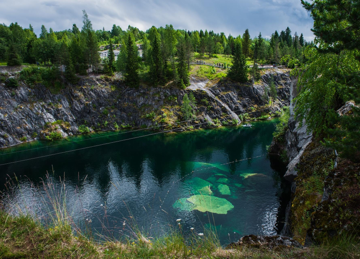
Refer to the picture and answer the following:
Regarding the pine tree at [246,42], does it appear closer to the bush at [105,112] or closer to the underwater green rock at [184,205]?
the bush at [105,112]

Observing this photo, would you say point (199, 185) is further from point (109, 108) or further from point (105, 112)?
point (109, 108)

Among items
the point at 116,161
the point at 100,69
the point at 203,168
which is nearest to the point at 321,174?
the point at 203,168

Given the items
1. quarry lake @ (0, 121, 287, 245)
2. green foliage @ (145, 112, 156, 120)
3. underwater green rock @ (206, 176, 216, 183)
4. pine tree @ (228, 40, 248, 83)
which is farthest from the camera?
pine tree @ (228, 40, 248, 83)

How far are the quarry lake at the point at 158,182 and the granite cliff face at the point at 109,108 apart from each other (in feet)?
17.9

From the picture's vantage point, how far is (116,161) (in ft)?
112

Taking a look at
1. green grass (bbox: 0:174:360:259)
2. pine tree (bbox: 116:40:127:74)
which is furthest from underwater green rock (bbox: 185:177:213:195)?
pine tree (bbox: 116:40:127:74)

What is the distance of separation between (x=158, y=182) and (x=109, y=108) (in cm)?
3633

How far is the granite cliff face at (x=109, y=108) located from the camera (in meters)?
46.2

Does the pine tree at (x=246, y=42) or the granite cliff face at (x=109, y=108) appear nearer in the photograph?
the granite cliff face at (x=109, y=108)

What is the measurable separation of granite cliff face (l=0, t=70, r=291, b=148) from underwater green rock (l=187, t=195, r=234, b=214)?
32.0 m

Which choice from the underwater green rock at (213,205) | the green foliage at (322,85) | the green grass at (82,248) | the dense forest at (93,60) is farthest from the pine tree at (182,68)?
the green grass at (82,248)

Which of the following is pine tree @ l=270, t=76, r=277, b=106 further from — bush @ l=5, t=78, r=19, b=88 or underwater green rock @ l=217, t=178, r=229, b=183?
bush @ l=5, t=78, r=19, b=88

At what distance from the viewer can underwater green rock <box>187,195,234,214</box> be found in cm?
1984

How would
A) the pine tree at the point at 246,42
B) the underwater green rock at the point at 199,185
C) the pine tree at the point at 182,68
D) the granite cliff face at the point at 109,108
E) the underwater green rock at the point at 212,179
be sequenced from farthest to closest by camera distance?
the pine tree at the point at 246,42 → the pine tree at the point at 182,68 → the granite cliff face at the point at 109,108 → the underwater green rock at the point at 212,179 → the underwater green rock at the point at 199,185
